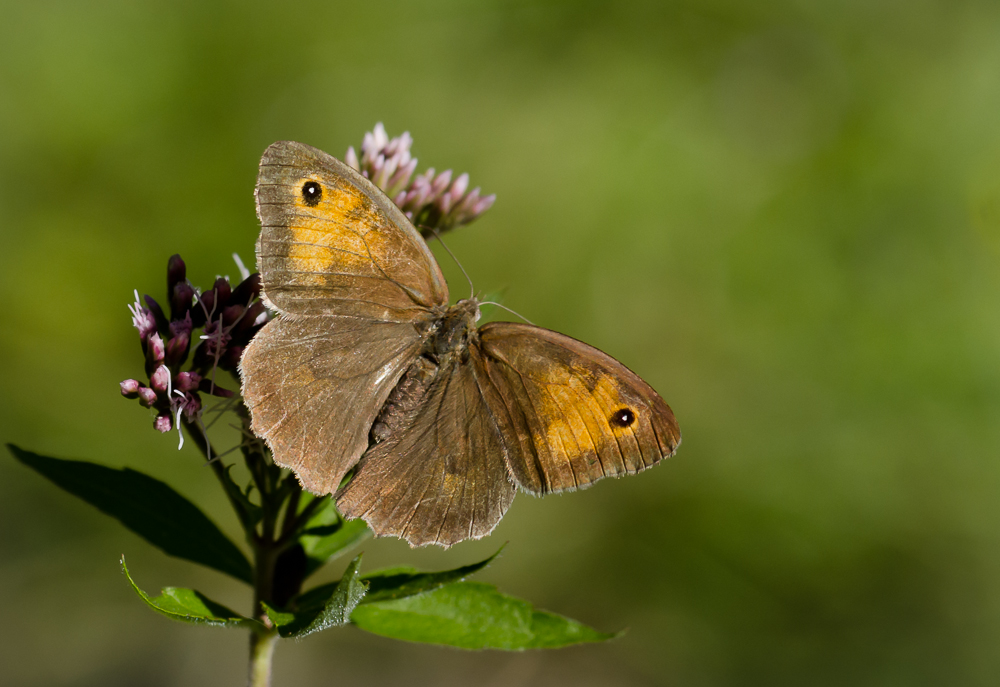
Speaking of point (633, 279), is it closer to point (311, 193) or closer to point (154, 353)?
point (311, 193)

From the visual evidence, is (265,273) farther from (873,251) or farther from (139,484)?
(873,251)

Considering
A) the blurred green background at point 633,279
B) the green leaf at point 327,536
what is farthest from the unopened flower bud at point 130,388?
the blurred green background at point 633,279

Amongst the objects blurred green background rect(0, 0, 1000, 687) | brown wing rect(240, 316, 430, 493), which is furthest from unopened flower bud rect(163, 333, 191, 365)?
blurred green background rect(0, 0, 1000, 687)

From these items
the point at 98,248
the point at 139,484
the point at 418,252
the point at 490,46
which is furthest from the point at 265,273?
the point at 490,46

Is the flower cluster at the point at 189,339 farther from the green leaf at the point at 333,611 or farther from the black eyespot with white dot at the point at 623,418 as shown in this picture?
the black eyespot with white dot at the point at 623,418

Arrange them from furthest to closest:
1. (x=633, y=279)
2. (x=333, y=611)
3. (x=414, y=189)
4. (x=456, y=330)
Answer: (x=633, y=279) → (x=414, y=189) → (x=456, y=330) → (x=333, y=611)

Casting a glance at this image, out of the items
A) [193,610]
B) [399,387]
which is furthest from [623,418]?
[193,610]
